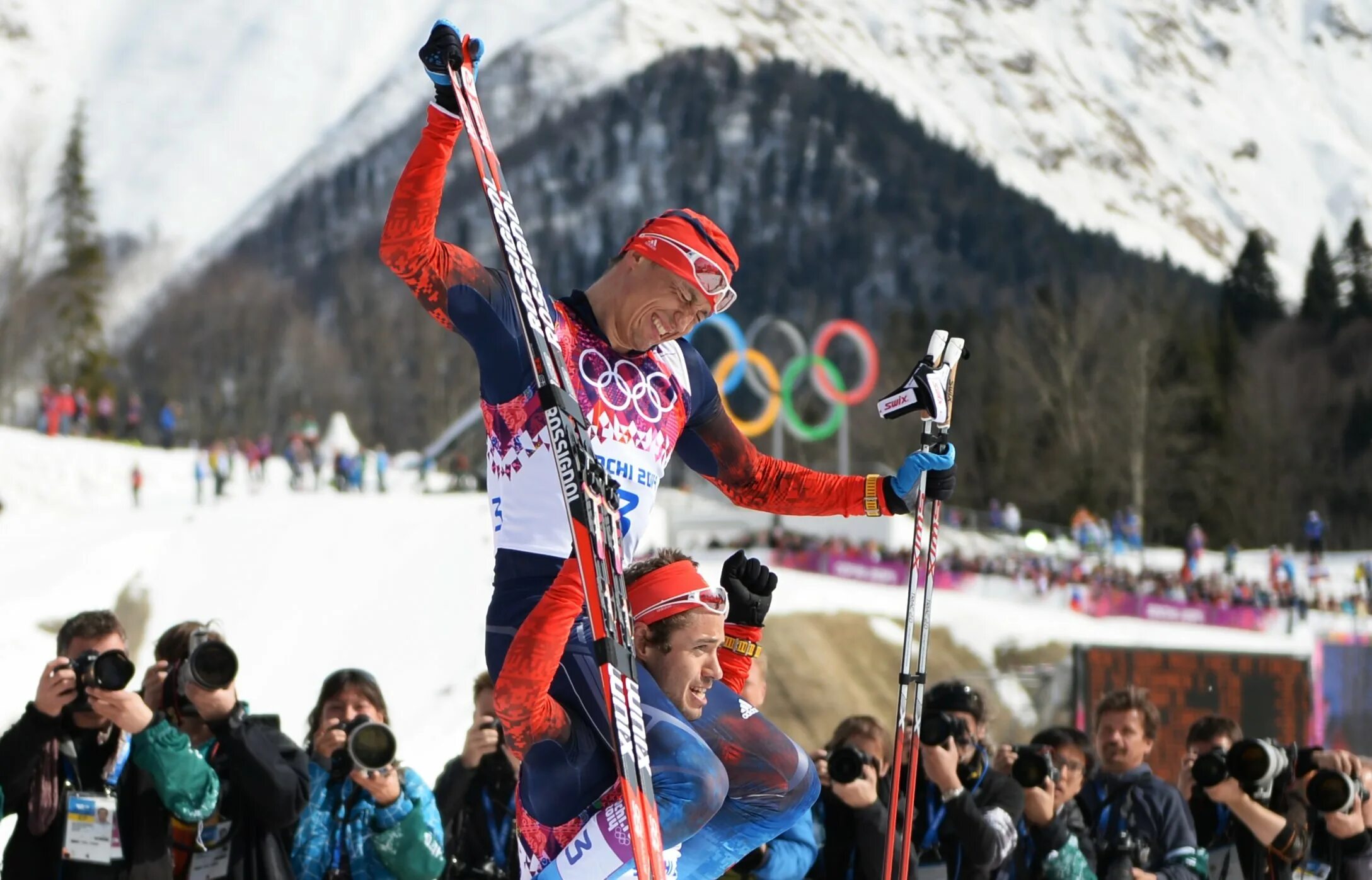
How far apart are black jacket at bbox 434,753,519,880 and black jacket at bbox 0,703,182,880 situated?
134cm

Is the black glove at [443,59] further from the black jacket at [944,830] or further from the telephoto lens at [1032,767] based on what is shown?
the telephoto lens at [1032,767]

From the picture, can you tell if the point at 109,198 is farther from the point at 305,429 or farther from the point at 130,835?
the point at 130,835

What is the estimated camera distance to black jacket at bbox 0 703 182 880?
4.69 metres

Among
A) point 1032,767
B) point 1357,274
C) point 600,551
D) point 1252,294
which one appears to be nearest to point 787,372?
point 1252,294

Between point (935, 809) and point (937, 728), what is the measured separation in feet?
2.40

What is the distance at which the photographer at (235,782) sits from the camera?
4.75m

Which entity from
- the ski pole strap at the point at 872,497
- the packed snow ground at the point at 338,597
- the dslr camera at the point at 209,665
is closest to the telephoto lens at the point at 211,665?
the dslr camera at the point at 209,665

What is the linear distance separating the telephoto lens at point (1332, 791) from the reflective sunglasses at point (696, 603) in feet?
8.25

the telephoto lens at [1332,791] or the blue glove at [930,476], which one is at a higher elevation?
the blue glove at [930,476]

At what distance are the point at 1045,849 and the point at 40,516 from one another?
31.7 metres

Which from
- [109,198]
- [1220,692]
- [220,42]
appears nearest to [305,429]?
[1220,692]

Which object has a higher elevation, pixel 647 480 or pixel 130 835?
pixel 647 480

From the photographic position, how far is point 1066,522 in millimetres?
59594

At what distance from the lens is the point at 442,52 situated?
12.1 ft
